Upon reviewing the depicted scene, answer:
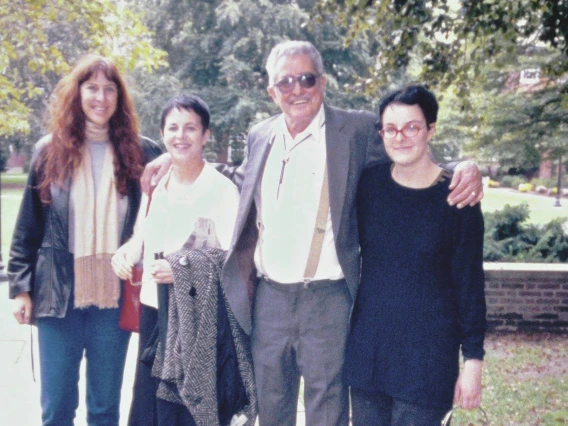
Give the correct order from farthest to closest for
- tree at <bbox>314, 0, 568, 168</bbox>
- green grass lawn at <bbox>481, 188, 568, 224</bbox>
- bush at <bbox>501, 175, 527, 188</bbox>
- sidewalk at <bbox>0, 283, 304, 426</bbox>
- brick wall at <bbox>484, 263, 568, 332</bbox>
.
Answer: bush at <bbox>501, 175, 527, 188</bbox> < green grass lawn at <bbox>481, 188, 568, 224</bbox> < brick wall at <bbox>484, 263, 568, 332</bbox> < tree at <bbox>314, 0, 568, 168</bbox> < sidewalk at <bbox>0, 283, 304, 426</bbox>

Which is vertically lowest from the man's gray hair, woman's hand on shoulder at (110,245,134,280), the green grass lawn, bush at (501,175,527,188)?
the green grass lawn

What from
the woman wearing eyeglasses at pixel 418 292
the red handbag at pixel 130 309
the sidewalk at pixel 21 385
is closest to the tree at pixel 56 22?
the sidewalk at pixel 21 385

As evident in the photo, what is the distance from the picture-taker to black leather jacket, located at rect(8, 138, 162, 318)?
3.48 metres

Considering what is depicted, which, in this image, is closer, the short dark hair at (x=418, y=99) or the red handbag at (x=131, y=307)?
the short dark hair at (x=418, y=99)

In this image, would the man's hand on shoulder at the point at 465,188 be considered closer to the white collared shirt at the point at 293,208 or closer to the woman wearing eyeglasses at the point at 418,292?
the woman wearing eyeglasses at the point at 418,292

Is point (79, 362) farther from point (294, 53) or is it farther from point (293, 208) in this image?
point (294, 53)

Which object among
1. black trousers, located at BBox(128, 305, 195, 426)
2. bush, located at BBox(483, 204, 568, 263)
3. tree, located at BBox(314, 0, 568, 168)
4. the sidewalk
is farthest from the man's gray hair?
bush, located at BBox(483, 204, 568, 263)

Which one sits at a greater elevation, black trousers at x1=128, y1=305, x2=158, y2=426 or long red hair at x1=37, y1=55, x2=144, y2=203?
long red hair at x1=37, y1=55, x2=144, y2=203

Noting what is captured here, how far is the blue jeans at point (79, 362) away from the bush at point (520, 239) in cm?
717

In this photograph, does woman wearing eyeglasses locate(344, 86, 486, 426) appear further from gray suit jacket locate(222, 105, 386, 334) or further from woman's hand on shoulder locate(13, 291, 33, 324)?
woman's hand on shoulder locate(13, 291, 33, 324)

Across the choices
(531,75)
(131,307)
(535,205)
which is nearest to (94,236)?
(131,307)

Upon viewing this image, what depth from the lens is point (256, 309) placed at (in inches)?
133

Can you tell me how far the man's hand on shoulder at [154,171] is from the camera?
3473mm

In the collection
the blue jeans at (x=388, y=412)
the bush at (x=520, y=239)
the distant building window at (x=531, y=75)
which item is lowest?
the bush at (x=520, y=239)
